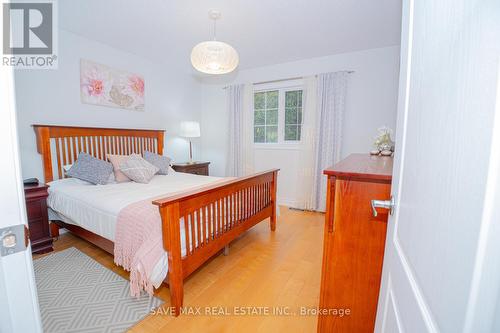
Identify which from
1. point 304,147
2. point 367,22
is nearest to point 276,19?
point 367,22

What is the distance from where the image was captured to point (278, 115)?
3.90 metres

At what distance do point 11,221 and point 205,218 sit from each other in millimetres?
1314

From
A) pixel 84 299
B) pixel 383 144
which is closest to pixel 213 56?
pixel 383 144

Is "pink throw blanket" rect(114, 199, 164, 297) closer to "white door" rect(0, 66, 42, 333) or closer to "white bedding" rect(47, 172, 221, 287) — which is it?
"white bedding" rect(47, 172, 221, 287)

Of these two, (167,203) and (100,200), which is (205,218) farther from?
(100,200)

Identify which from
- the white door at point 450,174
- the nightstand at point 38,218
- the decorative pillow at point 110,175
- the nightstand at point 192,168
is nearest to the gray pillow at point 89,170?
the decorative pillow at point 110,175

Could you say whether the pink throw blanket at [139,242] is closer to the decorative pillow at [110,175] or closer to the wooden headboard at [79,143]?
the decorative pillow at [110,175]

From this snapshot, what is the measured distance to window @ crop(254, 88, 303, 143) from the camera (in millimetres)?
3758

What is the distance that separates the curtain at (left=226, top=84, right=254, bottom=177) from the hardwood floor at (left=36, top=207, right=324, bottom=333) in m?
1.74

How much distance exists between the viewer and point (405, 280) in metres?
0.55

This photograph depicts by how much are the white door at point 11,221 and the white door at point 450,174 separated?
836mm

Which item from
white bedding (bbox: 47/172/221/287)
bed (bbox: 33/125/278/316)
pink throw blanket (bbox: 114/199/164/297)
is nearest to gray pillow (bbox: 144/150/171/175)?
bed (bbox: 33/125/278/316)

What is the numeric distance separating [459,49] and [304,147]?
3.29 metres

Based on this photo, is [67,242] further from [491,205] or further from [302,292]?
[491,205]
